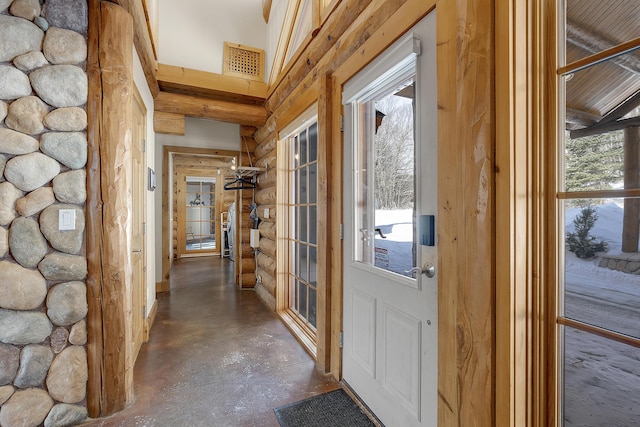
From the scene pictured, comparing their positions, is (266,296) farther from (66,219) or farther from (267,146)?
(66,219)

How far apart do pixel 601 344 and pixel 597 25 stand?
3.26ft

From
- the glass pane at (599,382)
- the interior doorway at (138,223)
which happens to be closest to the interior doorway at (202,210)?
the interior doorway at (138,223)

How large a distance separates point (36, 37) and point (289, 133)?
1.95 meters

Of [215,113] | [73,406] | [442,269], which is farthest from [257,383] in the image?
[215,113]

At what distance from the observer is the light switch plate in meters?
1.65

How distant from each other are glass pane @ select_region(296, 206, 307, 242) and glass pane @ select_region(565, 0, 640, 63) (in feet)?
7.64

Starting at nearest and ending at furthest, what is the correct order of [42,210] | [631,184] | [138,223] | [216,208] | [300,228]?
[631,184] → [42,210] → [138,223] → [300,228] → [216,208]

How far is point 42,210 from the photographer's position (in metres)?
1.62

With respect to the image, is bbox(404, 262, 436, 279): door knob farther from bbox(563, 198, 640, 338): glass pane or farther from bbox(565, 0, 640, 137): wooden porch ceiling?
bbox(565, 0, 640, 137): wooden porch ceiling

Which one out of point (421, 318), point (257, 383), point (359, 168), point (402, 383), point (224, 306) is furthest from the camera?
point (224, 306)

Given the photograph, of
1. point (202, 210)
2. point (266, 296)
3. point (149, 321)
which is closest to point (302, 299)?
point (266, 296)

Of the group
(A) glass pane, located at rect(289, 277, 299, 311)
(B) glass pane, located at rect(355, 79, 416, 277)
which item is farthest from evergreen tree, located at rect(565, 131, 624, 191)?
(A) glass pane, located at rect(289, 277, 299, 311)

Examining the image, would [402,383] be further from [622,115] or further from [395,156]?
[622,115]

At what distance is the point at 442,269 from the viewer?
1.22 metres
